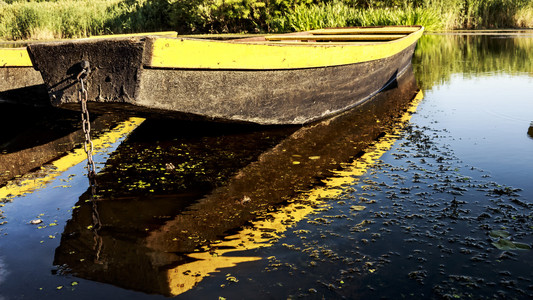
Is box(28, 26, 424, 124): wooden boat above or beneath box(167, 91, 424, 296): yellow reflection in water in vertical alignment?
above

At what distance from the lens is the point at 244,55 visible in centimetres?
382

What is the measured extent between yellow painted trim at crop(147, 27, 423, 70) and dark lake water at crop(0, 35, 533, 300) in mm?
754

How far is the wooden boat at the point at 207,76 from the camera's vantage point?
3168 millimetres

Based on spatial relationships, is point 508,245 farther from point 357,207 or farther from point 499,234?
point 357,207

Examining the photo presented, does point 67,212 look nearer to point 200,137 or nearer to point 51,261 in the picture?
point 51,261

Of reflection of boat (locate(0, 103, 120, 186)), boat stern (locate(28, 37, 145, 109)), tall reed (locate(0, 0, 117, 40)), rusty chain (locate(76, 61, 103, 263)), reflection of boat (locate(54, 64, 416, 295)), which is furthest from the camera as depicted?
tall reed (locate(0, 0, 117, 40))

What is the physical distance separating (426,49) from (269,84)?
31.9ft

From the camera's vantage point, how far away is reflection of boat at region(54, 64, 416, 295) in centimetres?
223

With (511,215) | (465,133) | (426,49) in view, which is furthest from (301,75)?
(426,49)

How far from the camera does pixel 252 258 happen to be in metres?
2.25

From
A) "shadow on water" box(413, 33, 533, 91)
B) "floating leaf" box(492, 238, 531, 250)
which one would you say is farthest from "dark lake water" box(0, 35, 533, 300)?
"shadow on water" box(413, 33, 533, 91)

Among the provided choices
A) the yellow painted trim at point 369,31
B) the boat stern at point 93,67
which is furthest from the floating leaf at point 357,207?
the yellow painted trim at point 369,31

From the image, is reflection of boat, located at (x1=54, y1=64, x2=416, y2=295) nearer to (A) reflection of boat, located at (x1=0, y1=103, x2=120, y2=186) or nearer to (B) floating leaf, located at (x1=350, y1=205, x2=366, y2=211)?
(B) floating leaf, located at (x1=350, y1=205, x2=366, y2=211)

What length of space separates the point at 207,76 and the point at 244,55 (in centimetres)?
38
